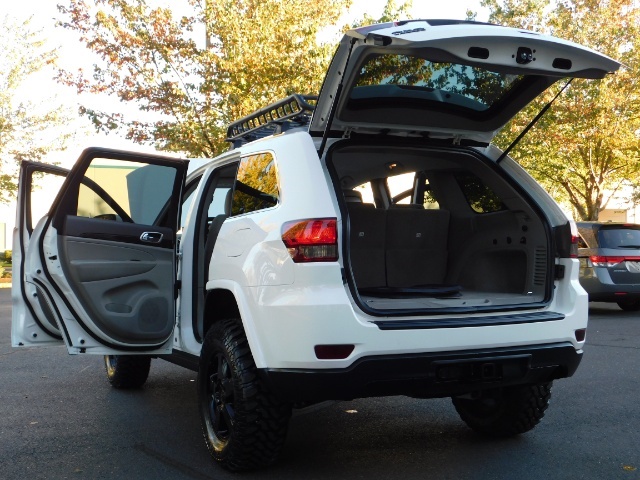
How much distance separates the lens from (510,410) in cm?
476

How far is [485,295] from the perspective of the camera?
4738 millimetres

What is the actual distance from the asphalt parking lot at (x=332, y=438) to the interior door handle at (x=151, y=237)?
129 cm

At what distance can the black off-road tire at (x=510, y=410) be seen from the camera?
15.3 feet

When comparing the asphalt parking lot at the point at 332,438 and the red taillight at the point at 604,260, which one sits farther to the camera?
the red taillight at the point at 604,260

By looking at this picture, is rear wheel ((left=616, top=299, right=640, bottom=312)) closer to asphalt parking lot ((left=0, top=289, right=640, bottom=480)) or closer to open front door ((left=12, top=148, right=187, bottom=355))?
asphalt parking lot ((left=0, top=289, right=640, bottom=480))

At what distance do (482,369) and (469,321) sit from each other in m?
0.25

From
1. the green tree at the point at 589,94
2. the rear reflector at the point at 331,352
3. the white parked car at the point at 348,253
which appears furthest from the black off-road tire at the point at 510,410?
the green tree at the point at 589,94

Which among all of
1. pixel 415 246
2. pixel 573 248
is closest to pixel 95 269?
pixel 415 246

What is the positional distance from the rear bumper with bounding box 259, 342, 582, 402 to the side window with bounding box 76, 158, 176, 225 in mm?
1938

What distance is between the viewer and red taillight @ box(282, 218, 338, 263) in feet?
12.2

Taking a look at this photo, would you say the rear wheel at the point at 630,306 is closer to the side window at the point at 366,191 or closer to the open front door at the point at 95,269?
the side window at the point at 366,191

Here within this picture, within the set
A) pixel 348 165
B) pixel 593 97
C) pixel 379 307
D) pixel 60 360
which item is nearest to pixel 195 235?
pixel 348 165

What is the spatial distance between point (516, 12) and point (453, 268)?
767 inches

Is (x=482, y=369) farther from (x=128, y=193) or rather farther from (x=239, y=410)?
(x=128, y=193)
